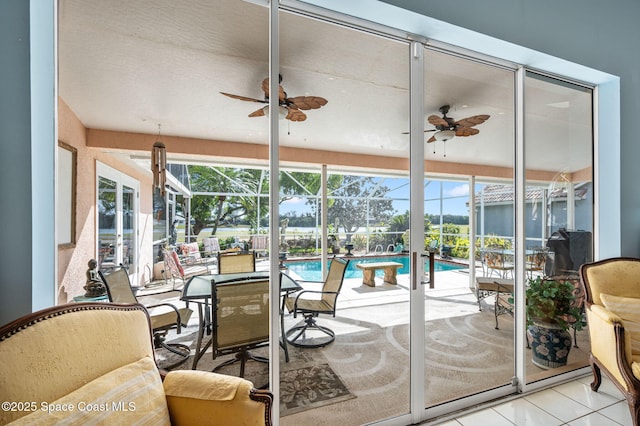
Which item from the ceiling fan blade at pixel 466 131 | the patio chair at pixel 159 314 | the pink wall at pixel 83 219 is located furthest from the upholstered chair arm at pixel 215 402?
the ceiling fan blade at pixel 466 131

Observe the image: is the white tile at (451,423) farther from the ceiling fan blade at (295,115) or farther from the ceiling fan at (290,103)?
the ceiling fan blade at (295,115)

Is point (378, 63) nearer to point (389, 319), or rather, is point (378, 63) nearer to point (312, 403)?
point (389, 319)

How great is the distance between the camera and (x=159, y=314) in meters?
2.60

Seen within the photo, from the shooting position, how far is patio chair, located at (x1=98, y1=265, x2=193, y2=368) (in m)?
2.18

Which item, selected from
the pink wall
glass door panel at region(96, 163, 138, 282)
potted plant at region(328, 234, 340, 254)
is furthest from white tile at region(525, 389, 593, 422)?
glass door panel at region(96, 163, 138, 282)

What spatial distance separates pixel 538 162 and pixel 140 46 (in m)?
3.56

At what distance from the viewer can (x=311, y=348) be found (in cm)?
261

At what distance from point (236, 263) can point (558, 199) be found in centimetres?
339

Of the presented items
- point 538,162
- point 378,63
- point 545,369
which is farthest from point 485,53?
point 545,369

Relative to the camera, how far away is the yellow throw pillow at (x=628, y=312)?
6.03 feet

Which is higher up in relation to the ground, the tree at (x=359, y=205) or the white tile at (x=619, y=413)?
the tree at (x=359, y=205)

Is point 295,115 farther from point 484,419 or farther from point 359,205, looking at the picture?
point 484,419

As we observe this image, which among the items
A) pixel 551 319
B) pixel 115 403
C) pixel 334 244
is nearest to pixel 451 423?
pixel 551 319

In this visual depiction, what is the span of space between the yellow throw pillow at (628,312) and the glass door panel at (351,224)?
141 centimetres
